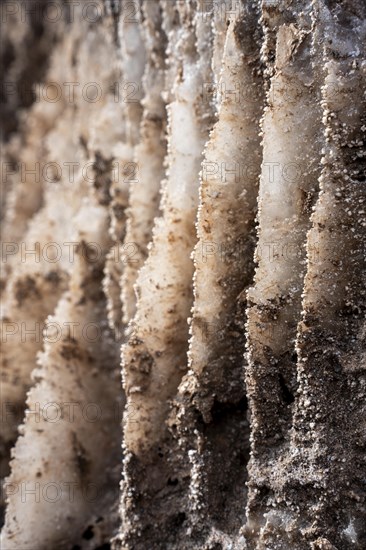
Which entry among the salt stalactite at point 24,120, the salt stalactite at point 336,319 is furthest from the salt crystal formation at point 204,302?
the salt stalactite at point 24,120

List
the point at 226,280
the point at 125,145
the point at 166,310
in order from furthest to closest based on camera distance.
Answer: the point at 125,145, the point at 166,310, the point at 226,280

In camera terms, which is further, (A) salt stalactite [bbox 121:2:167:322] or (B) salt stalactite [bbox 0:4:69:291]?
(B) salt stalactite [bbox 0:4:69:291]

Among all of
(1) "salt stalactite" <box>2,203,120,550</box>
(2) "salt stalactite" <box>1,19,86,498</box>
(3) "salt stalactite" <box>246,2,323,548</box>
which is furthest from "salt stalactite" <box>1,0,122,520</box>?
(3) "salt stalactite" <box>246,2,323,548</box>

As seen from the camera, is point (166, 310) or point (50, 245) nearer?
point (166, 310)

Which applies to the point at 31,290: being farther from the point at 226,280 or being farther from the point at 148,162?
the point at 226,280

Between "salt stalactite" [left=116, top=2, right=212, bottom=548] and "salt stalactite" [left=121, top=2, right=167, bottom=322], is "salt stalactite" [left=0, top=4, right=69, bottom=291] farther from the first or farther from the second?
"salt stalactite" [left=116, top=2, right=212, bottom=548]

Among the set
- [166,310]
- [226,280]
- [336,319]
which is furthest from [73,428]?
[336,319]
